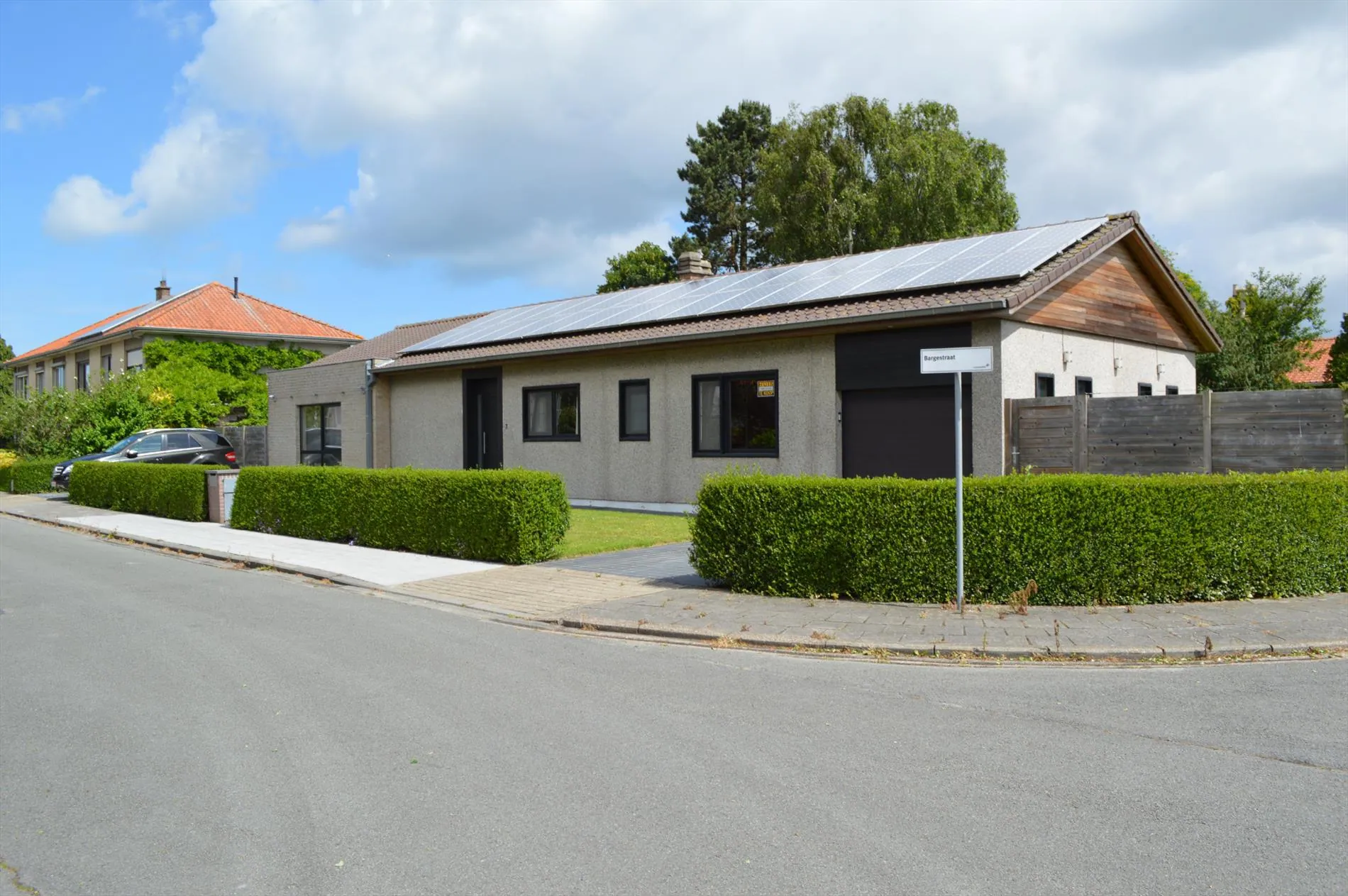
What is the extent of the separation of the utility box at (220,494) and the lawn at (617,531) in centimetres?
687

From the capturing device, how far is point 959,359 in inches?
373

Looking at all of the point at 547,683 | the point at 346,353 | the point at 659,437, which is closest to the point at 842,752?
the point at 547,683

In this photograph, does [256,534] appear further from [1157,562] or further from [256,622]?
[1157,562]

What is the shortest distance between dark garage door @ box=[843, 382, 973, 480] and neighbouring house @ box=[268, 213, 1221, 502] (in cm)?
3

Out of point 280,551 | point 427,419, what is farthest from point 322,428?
point 280,551

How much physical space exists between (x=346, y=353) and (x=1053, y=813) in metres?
29.8

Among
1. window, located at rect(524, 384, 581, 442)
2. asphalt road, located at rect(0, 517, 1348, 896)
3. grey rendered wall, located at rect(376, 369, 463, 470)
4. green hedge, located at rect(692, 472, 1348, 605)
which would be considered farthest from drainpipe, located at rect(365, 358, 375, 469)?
green hedge, located at rect(692, 472, 1348, 605)

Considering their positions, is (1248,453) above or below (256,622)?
above

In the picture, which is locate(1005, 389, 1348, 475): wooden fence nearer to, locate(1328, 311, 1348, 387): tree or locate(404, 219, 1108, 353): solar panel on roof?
locate(404, 219, 1108, 353): solar panel on roof

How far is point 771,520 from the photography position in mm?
10539

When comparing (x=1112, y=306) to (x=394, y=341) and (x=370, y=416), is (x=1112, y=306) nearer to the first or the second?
(x=370, y=416)

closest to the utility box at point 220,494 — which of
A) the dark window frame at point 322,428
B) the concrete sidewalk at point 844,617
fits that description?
the dark window frame at point 322,428

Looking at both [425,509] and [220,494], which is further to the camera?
[220,494]

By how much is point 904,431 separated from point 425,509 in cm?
735
